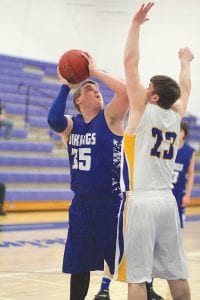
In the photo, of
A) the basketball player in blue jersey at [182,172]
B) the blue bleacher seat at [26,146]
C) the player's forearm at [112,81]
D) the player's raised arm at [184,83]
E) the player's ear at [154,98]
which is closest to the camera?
the player's ear at [154,98]

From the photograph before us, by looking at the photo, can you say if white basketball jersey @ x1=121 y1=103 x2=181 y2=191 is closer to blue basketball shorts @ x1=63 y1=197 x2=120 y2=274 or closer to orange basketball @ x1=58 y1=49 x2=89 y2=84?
→ blue basketball shorts @ x1=63 y1=197 x2=120 y2=274

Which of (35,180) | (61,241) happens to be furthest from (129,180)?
(35,180)

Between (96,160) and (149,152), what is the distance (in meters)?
0.62

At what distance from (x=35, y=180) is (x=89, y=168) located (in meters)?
8.75

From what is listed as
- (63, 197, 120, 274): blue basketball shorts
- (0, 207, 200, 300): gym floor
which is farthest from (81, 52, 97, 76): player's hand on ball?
(0, 207, 200, 300): gym floor

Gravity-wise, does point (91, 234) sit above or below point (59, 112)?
below

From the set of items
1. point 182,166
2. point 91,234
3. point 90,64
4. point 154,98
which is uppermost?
point 90,64

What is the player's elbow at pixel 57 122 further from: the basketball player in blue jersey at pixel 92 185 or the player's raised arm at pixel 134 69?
the player's raised arm at pixel 134 69

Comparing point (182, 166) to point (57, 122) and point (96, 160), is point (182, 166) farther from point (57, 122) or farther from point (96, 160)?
point (57, 122)

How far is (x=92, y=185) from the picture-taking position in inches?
168

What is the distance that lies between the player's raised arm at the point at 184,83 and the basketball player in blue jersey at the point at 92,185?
1.27ft

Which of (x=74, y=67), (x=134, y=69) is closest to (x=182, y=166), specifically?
(x=74, y=67)

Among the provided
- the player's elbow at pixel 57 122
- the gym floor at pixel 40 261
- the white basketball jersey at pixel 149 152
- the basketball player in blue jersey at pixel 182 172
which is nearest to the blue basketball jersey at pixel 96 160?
the player's elbow at pixel 57 122

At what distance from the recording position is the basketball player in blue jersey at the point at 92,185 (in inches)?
168
